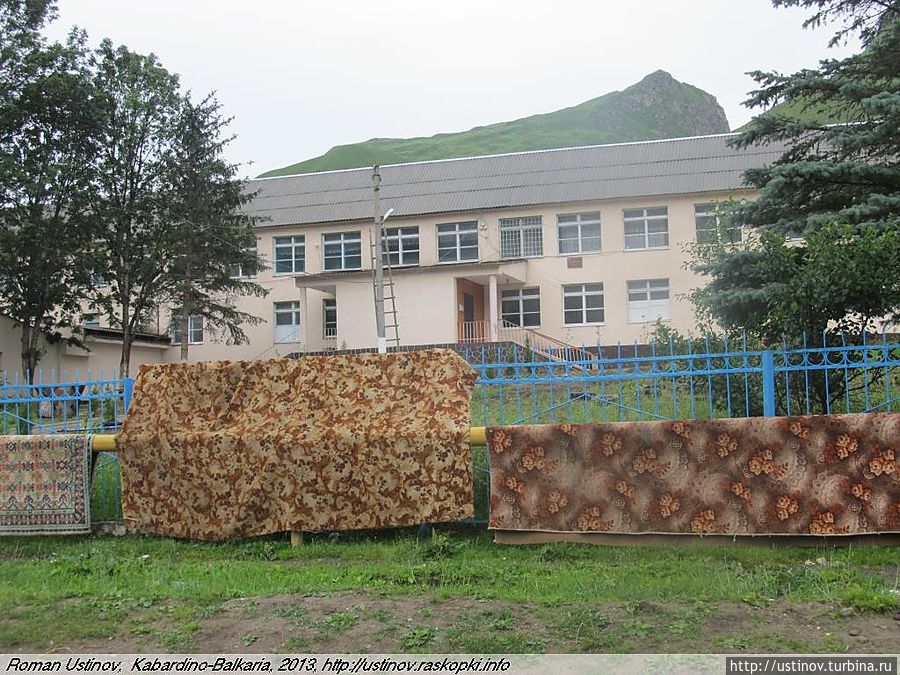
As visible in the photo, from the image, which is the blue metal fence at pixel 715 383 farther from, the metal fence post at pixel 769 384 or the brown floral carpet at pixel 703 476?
the brown floral carpet at pixel 703 476

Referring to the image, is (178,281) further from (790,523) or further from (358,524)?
(790,523)

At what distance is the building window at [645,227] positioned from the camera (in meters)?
30.7

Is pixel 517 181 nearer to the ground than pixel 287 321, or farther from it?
farther from it

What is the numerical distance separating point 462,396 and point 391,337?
2252 centimetres

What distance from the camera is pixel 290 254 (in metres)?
34.3

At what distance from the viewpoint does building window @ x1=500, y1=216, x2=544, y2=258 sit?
31734 millimetres

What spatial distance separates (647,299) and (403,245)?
977 centimetres

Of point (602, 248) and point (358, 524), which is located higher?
point (602, 248)

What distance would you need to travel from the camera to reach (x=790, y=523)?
20.0ft

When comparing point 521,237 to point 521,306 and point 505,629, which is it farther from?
point 505,629

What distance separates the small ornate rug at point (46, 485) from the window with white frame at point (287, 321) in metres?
25.8

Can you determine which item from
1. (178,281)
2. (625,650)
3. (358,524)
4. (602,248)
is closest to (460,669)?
(625,650)

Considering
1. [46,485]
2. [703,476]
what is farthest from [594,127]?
[703,476]

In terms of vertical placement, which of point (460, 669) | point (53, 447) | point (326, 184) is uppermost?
point (326, 184)
